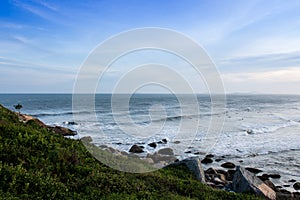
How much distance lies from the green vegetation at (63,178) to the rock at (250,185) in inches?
62.5

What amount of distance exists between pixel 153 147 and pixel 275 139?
14242 mm

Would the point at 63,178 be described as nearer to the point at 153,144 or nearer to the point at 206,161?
the point at 206,161

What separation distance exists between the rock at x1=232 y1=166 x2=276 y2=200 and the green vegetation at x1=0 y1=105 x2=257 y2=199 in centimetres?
159

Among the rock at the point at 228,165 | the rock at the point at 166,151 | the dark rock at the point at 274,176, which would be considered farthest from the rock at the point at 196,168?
the rock at the point at 166,151

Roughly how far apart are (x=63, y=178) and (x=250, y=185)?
7.98m

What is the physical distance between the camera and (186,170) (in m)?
13.3

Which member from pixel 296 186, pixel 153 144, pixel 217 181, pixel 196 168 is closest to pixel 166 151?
pixel 153 144

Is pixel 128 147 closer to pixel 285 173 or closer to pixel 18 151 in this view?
pixel 285 173

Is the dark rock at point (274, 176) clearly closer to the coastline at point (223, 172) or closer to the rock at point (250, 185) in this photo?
the coastline at point (223, 172)

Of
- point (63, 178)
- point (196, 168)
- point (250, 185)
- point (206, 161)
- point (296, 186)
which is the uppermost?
point (63, 178)

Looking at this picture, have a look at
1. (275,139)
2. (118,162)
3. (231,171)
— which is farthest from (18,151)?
(275,139)

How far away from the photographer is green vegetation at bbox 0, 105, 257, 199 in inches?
282

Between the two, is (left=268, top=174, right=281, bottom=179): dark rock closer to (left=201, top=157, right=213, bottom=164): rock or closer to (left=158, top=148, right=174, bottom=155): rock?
(left=201, top=157, right=213, bottom=164): rock

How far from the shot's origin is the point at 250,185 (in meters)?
11.8
